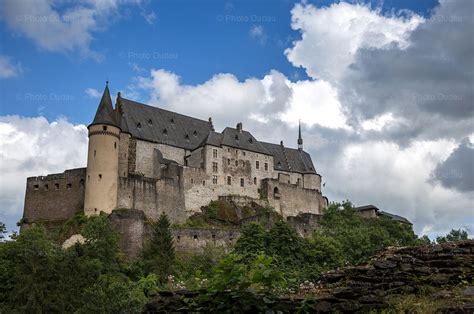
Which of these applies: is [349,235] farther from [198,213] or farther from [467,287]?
[467,287]

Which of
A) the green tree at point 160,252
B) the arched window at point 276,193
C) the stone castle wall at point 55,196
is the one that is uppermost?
the arched window at point 276,193

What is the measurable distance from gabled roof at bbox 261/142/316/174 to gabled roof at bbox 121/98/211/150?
1162 centimetres

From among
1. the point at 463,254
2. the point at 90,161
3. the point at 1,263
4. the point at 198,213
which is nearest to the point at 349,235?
the point at 198,213

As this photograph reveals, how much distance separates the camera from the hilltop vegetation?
1612 cm

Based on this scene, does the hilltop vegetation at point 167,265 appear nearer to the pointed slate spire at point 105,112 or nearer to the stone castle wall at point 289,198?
the stone castle wall at point 289,198

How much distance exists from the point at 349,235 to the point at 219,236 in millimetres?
13898

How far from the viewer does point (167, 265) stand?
53969mm

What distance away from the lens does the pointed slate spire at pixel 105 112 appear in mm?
68750

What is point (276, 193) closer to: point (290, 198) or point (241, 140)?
point (290, 198)

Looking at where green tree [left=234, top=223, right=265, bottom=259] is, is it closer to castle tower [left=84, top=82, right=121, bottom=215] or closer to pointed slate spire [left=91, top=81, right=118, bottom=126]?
castle tower [left=84, top=82, right=121, bottom=215]

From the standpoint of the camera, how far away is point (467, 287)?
17156 millimetres

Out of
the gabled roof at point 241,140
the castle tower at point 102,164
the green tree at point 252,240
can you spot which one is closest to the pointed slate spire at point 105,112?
the castle tower at point 102,164

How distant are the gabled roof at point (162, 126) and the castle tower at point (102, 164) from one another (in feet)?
24.4

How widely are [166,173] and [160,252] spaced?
788 inches
